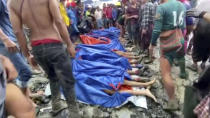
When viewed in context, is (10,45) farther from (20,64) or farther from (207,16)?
(207,16)

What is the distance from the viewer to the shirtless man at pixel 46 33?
2.44m

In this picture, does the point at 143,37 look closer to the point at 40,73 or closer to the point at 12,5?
the point at 40,73


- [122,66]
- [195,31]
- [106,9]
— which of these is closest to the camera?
[195,31]

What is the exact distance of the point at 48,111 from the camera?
3.30 m

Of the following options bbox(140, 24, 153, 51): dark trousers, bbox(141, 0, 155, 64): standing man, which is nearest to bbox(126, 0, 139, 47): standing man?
bbox(140, 24, 153, 51): dark trousers

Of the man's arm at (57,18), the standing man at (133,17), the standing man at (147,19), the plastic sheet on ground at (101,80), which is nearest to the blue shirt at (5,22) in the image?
the man's arm at (57,18)

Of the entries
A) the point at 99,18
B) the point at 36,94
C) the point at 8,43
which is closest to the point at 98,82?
the point at 36,94

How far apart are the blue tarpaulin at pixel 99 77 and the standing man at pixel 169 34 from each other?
27.6 inches

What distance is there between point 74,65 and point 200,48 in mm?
3091

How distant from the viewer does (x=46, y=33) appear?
256 centimetres

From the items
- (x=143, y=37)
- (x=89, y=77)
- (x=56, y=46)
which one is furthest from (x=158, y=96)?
(x=143, y=37)

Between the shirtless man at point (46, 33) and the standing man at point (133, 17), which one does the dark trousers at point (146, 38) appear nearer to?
the standing man at point (133, 17)

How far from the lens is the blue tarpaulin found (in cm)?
345

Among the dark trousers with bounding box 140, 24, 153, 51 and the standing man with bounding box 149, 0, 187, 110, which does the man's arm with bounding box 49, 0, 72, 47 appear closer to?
the standing man with bounding box 149, 0, 187, 110
